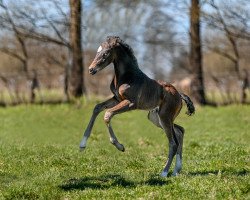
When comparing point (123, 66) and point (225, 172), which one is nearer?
point (123, 66)

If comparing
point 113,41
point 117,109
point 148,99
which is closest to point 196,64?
point 148,99

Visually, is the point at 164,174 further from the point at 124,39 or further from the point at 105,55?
the point at 124,39

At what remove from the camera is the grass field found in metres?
9.16

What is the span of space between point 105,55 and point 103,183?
2.09 meters

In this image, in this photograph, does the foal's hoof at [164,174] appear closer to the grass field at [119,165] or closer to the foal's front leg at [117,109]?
the grass field at [119,165]

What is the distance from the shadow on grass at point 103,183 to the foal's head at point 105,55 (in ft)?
5.88

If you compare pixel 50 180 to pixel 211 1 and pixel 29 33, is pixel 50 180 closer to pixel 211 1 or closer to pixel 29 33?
pixel 211 1

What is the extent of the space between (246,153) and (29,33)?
18.9 meters

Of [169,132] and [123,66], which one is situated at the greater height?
[123,66]

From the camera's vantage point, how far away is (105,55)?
10125 millimetres

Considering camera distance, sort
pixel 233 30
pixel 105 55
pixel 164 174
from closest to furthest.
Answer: pixel 105 55 → pixel 164 174 → pixel 233 30

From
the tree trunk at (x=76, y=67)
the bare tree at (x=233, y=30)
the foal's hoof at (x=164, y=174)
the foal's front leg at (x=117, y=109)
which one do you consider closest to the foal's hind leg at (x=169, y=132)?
the foal's hoof at (x=164, y=174)

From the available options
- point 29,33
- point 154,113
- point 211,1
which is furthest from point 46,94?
point 154,113

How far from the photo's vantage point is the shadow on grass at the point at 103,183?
31.7 ft
